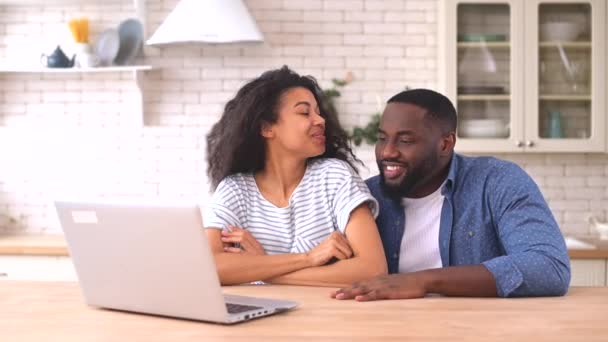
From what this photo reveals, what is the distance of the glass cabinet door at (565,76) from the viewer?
180 inches

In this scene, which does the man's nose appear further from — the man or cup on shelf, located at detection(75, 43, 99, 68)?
cup on shelf, located at detection(75, 43, 99, 68)

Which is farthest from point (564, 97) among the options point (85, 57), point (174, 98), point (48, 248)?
point (48, 248)

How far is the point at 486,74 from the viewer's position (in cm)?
464

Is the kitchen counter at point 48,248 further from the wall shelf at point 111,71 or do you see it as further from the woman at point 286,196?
the woman at point 286,196

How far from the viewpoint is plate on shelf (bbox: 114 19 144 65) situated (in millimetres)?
4820

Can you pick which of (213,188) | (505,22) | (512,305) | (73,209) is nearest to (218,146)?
(213,188)

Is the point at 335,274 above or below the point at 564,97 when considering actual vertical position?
below

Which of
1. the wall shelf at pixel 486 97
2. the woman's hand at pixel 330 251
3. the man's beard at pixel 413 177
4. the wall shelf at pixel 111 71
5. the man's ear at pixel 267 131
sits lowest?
the woman's hand at pixel 330 251

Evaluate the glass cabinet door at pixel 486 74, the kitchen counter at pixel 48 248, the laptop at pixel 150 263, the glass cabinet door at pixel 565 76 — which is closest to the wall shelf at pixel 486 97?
the glass cabinet door at pixel 486 74

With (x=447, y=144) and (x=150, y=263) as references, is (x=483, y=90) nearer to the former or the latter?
(x=447, y=144)

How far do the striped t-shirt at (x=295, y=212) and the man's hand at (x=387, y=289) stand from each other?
1.72 feet

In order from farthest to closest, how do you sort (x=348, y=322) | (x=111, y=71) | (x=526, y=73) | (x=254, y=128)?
(x=111, y=71), (x=526, y=73), (x=254, y=128), (x=348, y=322)

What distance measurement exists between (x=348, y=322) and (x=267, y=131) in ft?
3.61

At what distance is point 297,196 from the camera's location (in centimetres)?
272
